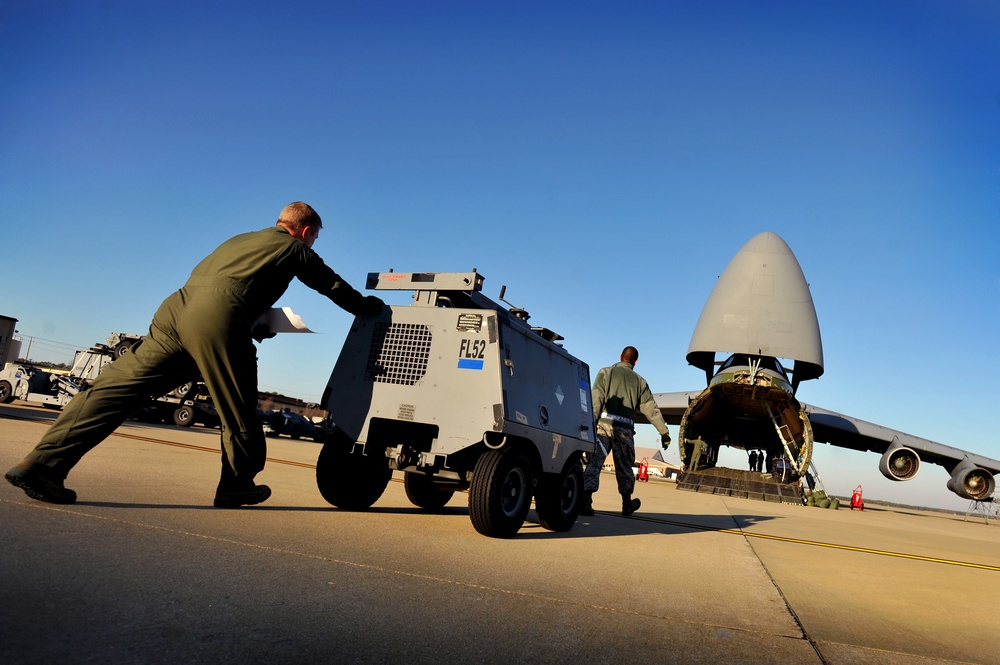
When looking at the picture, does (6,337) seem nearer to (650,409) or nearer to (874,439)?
(650,409)

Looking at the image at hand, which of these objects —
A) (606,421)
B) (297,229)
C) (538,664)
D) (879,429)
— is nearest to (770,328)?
(879,429)

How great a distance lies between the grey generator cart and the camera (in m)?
4.43

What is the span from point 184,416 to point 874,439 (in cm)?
2274

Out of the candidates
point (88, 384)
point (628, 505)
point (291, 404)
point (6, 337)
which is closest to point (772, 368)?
point (628, 505)

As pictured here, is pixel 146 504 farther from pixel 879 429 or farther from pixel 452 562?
pixel 879 429

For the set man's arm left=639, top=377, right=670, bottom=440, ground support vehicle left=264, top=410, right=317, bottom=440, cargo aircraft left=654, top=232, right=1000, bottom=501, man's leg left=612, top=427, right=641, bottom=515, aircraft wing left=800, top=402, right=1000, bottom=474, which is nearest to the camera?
man's arm left=639, top=377, right=670, bottom=440

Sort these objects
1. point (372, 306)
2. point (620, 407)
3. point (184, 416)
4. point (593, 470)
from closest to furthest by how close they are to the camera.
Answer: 1. point (372, 306)
2. point (593, 470)
3. point (620, 407)
4. point (184, 416)

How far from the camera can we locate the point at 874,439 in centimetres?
2236

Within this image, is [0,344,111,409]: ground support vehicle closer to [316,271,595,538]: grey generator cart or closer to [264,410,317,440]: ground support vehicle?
[264,410,317,440]: ground support vehicle

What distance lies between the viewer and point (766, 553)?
566 centimetres

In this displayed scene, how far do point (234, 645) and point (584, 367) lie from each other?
5104 mm

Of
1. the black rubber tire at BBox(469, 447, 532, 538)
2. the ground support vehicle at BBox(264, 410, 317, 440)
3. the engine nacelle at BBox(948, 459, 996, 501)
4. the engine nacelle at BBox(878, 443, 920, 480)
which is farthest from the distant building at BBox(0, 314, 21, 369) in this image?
the engine nacelle at BBox(948, 459, 996, 501)

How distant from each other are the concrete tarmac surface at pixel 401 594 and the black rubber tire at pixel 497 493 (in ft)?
0.36

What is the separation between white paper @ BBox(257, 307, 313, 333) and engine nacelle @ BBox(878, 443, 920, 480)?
20118 mm
